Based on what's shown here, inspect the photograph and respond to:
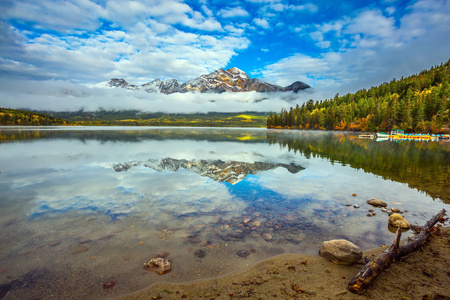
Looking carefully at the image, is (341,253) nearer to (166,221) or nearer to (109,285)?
(109,285)

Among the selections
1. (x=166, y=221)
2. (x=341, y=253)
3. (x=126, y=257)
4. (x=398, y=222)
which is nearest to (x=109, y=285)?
(x=126, y=257)

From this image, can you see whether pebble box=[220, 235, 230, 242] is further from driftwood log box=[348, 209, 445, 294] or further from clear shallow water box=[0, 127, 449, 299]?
driftwood log box=[348, 209, 445, 294]

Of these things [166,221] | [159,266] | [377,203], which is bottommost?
[166,221]

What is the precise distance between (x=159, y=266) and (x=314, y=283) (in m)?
5.41

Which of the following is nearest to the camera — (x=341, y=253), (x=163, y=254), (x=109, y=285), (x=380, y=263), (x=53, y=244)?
(x=109, y=285)

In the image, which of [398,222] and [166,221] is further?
[166,221]

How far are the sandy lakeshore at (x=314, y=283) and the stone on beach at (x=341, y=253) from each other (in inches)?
8.3

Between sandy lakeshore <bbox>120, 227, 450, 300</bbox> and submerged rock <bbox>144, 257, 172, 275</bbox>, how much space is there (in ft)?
2.38

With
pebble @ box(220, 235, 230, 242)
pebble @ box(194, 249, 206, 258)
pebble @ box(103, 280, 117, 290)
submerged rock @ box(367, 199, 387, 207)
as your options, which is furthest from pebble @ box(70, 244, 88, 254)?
submerged rock @ box(367, 199, 387, 207)

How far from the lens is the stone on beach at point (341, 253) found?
8234mm

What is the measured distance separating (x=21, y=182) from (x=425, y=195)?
34.7m

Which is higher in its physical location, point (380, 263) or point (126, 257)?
point (380, 263)

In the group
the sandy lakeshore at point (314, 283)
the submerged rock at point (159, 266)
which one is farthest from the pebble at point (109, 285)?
the submerged rock at point (159, 266)

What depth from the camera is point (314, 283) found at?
719 centimetres
